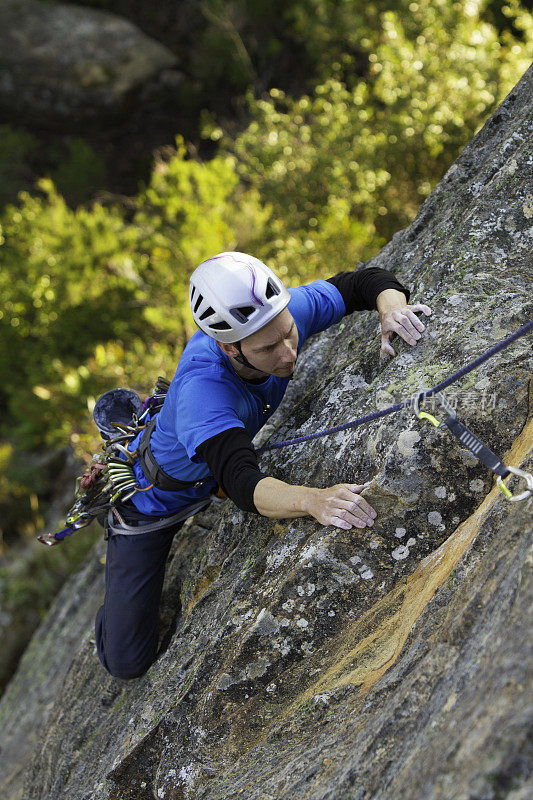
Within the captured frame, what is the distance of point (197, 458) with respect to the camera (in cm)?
350

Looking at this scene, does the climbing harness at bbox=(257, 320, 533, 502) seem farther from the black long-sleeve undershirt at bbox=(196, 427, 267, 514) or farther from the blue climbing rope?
the black long-sleeve undershirt at bbox=(196, 427, 267, 514)

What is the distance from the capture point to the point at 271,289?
3.33 meters

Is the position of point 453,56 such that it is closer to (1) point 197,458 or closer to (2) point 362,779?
(1) point 197,458

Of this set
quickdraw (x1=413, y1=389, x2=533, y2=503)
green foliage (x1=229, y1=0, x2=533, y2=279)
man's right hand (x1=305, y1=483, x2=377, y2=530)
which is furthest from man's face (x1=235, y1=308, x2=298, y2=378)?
green foliage (x1=229, y1=0, x2=533, y2=279)

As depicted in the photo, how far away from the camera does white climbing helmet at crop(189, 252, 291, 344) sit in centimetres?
324

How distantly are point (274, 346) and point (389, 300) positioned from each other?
873 millimetres

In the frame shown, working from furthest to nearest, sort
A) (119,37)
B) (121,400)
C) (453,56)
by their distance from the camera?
(119,37) → (453,56) → (121,400)

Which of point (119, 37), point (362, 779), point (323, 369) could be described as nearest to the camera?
point (362, 779)

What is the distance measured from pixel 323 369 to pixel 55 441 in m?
10.0

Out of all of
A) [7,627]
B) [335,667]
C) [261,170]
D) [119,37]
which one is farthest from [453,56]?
[119,37]

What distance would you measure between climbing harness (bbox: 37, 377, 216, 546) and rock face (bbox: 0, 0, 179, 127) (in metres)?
20.2

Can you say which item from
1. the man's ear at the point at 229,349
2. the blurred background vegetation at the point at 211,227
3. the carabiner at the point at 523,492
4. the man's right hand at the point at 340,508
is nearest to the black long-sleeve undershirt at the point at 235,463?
the man's right hand at the point at 340,508

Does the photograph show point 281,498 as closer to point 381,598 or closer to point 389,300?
point 381,598

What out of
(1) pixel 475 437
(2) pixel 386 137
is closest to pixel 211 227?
(2) pixel 386 137
